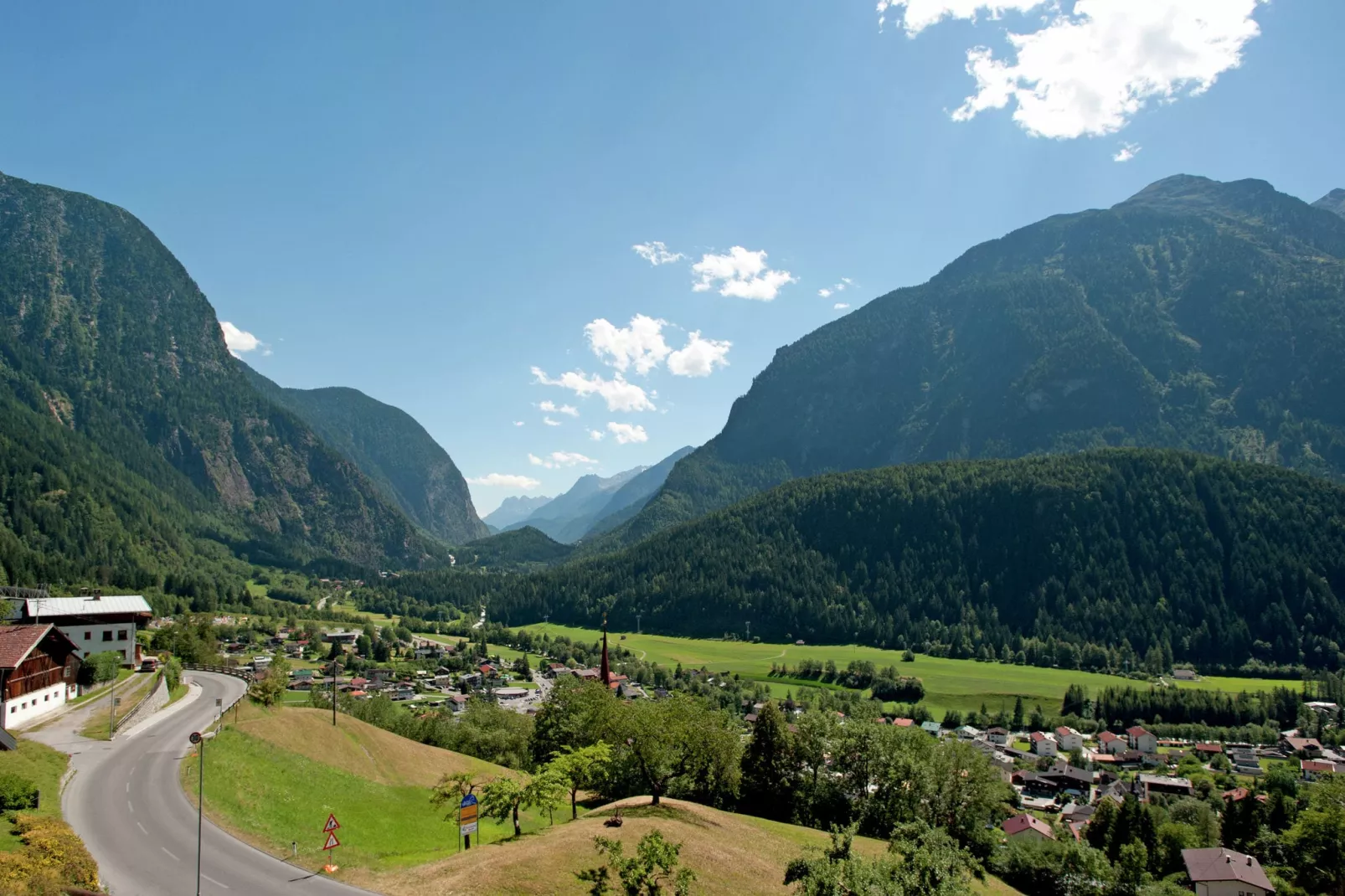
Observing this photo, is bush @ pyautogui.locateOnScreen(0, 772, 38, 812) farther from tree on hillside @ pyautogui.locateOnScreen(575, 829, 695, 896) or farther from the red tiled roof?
tree on hillside @ pyautogui.locateOnScreen(575, 829, 695, 896)

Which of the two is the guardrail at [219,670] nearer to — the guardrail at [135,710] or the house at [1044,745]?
the guardrail at [135,710]

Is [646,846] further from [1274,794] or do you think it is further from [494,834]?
[1274,794]

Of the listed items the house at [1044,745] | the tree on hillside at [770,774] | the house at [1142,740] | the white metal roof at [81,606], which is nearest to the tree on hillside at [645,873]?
the tree on hillside at [770,774]

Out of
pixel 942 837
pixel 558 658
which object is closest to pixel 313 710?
pixel 942 837

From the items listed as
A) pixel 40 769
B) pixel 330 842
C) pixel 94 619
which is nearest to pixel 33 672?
pixel 40 769

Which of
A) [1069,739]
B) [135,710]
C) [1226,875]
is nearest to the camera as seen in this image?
[135,710]

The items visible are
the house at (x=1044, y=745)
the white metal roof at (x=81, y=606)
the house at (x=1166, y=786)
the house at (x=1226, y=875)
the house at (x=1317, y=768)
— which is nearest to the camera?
the house at (x=1226, y=875)

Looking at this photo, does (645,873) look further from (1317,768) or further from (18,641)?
(1317,768)
